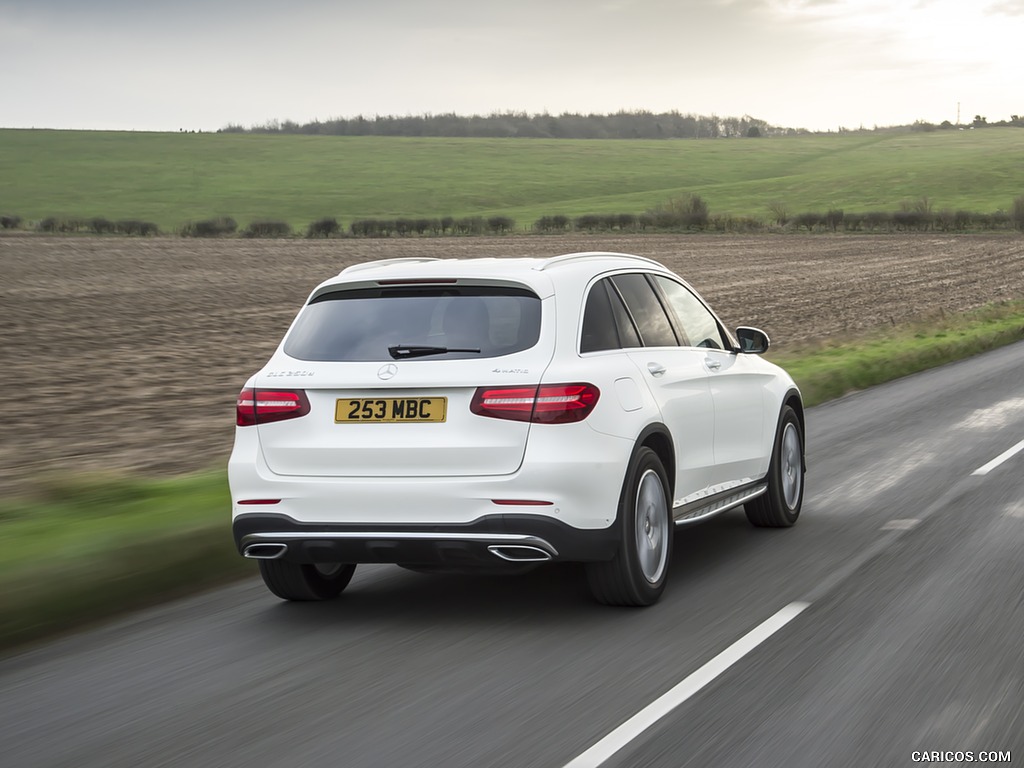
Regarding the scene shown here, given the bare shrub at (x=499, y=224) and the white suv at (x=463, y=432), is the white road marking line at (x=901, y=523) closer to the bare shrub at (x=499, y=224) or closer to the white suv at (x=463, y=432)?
the white suv at (x=463, y=432)

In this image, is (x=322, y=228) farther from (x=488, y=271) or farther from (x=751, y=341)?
(x=488, y=271)

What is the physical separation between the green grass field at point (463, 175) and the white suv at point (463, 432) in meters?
82.6

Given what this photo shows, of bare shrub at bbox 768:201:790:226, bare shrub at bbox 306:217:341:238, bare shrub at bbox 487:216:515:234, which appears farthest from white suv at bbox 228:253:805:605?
bare shrub at bbox 768:201:790:226

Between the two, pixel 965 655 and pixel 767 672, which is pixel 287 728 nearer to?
pixel 767 672

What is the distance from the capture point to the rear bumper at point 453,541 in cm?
632

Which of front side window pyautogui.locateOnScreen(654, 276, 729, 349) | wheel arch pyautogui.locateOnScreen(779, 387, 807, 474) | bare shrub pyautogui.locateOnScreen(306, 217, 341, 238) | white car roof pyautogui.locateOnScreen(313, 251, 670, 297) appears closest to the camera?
white car roof pyautogui.locateOnScreen(313, 251, 670, 297)

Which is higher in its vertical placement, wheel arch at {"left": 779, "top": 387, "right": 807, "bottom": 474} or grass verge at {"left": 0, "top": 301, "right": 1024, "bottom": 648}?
wheel arch at {"left": 779, "top": 387, "right": 807, "bottom": 474}

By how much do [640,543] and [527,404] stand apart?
103cm

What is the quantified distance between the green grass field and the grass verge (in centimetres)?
7990

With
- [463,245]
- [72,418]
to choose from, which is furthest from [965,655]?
[463,245]

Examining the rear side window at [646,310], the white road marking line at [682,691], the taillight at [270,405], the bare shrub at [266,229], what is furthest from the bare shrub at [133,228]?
the white road marking line at [682,691]

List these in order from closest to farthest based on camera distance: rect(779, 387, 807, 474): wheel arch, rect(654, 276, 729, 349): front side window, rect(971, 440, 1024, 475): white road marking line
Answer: rect(654, 276, 729, 349): front side window
rect(779, 387, 807, 474): wheel arch
rect(971, 440, 1024, 475): white road marking line

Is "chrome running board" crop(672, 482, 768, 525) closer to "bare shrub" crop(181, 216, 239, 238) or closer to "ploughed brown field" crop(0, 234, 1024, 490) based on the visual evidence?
"ploughed brown field" crop(0, 234, 1024, 490)

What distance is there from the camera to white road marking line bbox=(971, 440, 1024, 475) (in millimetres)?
11086
